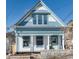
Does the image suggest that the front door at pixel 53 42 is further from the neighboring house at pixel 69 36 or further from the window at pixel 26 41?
the window at pixel 26 41

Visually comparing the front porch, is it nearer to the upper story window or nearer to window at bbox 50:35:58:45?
window at bbox 50:35:58:45

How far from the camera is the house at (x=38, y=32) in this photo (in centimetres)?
205

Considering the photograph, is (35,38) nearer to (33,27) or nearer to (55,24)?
(33,27)

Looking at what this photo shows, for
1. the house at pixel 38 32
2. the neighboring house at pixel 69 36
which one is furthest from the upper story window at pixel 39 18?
the neighboring house at pixel 69 36

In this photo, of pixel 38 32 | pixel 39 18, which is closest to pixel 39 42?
pixel 38 32

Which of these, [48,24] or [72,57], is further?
[48,24]

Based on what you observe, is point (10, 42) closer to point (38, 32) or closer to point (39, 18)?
point (38, 32)

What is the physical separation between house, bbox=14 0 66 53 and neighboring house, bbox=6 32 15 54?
0.16 ft

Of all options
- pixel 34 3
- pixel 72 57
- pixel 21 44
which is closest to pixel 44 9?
pixel 34 3

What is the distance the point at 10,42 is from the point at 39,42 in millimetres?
315

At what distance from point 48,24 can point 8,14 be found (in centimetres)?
45

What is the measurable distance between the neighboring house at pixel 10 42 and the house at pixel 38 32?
0.05m

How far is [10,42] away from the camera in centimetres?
202

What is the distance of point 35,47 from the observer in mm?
2031
